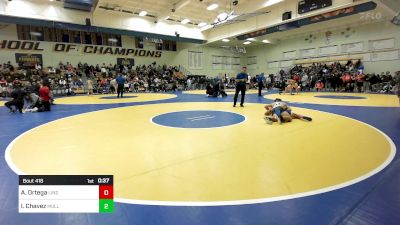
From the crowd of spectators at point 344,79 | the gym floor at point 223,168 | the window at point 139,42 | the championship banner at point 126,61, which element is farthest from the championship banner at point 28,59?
the crowd of spectators at point 344,79

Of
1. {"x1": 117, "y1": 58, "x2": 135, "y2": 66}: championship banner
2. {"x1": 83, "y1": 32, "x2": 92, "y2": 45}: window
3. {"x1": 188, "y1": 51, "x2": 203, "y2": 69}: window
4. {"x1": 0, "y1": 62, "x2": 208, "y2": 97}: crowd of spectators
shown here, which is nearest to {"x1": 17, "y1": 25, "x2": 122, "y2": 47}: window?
{"x1": 83, "y1": 32, "x2": 92, "y2": 45}: window

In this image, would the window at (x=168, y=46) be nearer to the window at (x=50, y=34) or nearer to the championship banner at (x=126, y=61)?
the championship banner at (x=126, y=61)

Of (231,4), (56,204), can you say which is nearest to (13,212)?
(56,204)

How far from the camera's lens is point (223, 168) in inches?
128

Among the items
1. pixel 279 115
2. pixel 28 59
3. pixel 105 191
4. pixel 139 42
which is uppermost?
pixel 139 42

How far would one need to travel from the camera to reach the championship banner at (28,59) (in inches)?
728

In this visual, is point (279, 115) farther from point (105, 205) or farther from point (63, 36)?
point (63, 36)

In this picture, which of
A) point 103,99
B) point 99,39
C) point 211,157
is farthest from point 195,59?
point 211,157

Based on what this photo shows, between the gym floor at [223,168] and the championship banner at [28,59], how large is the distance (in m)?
16.0
